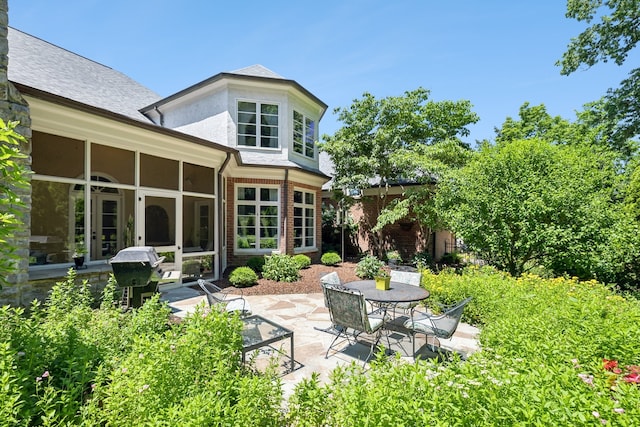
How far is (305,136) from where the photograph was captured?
13.6 m

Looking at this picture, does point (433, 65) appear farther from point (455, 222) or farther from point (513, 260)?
point (513, 260)

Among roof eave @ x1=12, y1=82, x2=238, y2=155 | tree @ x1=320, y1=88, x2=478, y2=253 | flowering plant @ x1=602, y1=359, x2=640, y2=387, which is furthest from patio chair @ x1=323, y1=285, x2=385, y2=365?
tree @ x1=320, y1=88, x2=478, y2=253

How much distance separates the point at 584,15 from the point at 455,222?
11933 mm

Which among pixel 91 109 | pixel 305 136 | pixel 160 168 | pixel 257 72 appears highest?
pixel 257 72

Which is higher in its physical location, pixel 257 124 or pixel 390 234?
pixel 257 124

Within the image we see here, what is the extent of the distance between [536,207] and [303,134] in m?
9.30

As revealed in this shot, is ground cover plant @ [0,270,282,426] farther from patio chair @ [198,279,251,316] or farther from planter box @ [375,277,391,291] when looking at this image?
planter box @ [375,277,391,291]

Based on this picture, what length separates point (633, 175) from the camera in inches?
311

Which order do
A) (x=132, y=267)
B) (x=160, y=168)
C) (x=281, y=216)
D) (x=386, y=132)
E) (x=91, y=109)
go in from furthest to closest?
(x=386, y=132), (x=281, y=216), (x=160, y=168), (x=91, y=109), (x=132, y=267)

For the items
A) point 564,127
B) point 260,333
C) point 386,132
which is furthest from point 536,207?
point 564,127

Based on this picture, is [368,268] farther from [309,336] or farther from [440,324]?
[440,324]

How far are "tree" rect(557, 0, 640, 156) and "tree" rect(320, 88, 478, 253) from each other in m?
5.32

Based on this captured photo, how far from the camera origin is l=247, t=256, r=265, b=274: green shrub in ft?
33.9

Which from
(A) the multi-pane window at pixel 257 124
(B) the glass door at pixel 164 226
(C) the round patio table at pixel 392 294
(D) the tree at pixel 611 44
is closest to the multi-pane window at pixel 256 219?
(A) the multi-pane window at pixel 257 124
